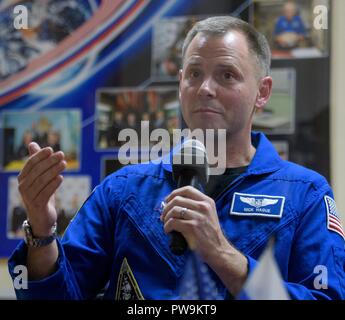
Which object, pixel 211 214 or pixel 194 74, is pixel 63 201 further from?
pixel 211 214

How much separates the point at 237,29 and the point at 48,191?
1.82 feet

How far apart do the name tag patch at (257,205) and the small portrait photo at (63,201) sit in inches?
28.6

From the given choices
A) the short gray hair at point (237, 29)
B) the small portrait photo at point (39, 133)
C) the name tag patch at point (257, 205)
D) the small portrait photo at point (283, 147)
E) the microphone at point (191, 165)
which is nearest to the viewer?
the microphone at point (191, 165)

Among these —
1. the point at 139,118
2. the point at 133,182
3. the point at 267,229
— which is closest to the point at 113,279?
the point at 133,182

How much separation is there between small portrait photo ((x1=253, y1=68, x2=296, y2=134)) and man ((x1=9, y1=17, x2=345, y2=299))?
1.46ft

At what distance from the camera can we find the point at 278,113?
1660mm

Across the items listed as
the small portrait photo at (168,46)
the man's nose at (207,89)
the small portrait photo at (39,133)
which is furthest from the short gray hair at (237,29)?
the small portrait photo at (39,133)

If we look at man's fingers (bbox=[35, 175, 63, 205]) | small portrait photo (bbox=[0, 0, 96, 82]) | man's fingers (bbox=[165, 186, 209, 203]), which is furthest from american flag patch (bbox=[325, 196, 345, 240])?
small portrait photo (bbox=[0, 0, 96, 82])

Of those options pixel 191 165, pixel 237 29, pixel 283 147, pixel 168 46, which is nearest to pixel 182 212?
pixel 191 165

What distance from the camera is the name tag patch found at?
102cm

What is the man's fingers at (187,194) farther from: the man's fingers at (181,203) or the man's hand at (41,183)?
the man's hand at (41,183)

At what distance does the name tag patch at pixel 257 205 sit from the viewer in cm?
102

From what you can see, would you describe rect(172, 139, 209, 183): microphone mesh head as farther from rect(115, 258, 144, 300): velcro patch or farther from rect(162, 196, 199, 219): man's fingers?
rect(115, 258, 144, 300): velcro patch

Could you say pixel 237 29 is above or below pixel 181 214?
above
